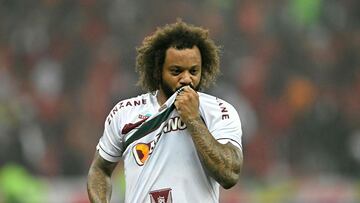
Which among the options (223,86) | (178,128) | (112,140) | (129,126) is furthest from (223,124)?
(223,86)

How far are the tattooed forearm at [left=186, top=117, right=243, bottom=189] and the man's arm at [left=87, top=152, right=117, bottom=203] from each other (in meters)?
0.61

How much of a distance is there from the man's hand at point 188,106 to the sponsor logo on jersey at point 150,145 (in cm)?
12

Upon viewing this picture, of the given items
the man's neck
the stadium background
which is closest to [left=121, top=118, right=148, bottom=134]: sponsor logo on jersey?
the man's neck

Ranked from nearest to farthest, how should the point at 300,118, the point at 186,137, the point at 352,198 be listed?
1. the point at 186,137
2. the point at 352,198
3. the point at 300,118

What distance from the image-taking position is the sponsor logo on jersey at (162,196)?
393 cm

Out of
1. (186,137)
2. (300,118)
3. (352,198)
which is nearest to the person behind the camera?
(186,137)

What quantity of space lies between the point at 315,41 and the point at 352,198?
2.11 metres

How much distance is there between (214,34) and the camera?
1141cm

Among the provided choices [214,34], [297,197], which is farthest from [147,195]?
[214,34]

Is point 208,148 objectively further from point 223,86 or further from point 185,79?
point 223,86

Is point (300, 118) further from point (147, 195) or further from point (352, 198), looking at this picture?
point (147, 195)

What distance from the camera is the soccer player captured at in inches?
150

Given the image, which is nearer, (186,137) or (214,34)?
(186,137)

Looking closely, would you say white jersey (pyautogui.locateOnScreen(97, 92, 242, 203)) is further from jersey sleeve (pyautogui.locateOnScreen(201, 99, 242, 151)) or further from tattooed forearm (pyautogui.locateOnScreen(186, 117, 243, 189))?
tattooed forearm (pyautogui.locateOnScreen(186, 117, 243, 189))
